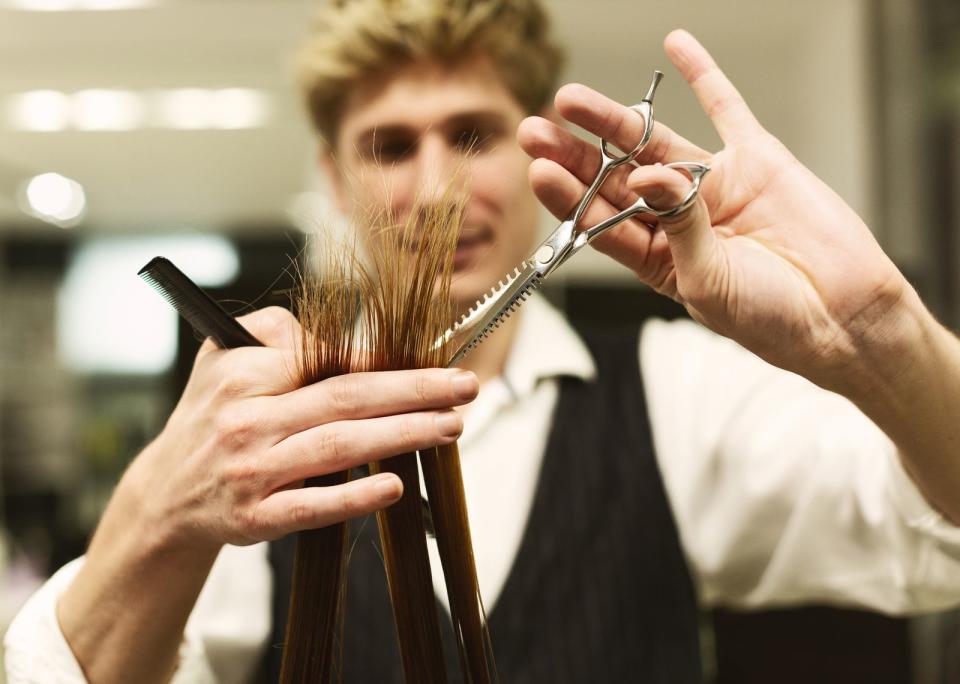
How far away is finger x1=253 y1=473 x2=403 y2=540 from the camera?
327 mm

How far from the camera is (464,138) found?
0.59m

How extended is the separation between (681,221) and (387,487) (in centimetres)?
19

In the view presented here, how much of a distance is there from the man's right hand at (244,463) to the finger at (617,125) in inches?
5.9

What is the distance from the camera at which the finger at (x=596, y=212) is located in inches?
15.4

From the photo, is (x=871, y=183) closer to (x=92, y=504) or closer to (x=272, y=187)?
(x=272, y=187)

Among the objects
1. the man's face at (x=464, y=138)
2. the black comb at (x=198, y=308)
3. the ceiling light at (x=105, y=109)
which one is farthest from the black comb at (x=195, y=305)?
the ceiling light at (x=105, y=109)

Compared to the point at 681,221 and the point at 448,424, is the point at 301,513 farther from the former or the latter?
the point at 681,221

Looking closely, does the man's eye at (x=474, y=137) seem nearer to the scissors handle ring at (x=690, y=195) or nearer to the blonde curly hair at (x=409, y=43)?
the blonde curly hair at (x=409, y=43)

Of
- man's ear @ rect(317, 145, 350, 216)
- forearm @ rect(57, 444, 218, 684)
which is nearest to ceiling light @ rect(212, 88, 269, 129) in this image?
man's ear @ rect(317, 145, 350, 216)

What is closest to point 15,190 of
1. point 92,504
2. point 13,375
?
point 13,375

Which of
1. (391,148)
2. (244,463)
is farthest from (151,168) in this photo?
(244,463)

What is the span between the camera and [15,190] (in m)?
1.42

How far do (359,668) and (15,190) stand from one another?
132 cm

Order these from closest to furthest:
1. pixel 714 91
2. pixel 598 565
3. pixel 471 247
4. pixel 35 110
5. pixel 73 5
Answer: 1. pixel 714 91
2. pixel 471 247
3. pixel 598 565
4. pixel 73 5
5. pixel 35 110
